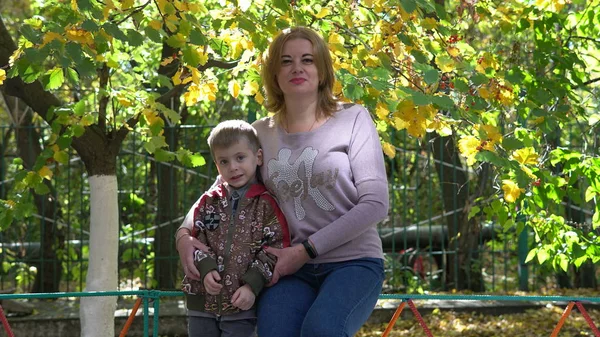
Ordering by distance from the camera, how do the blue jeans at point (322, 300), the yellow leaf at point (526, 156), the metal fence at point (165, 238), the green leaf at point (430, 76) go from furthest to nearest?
1. the metal fence at point (165, 238)
2. the yellow leaf at point (526, 156)
3. the green leaf at point (430, 76)
4. the blue jeans at point (322, 300)

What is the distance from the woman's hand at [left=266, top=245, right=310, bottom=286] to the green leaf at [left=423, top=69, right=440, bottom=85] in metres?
1.15

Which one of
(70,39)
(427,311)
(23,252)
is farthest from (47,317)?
(70,39)

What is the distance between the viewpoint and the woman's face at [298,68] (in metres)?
3.32

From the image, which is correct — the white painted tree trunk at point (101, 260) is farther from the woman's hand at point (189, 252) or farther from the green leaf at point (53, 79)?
the woman's hand at point (189, 252)

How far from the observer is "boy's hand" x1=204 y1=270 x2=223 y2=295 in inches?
123

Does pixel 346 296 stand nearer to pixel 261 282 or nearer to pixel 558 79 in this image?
pixel 261 282

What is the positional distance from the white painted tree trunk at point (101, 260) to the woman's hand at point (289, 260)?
9.55 feet

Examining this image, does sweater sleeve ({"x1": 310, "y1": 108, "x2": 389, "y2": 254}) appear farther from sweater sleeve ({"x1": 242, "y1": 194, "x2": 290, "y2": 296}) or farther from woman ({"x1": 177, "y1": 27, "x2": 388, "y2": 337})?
sweater sleeve ({"x1": 242, "y1": 194, "x2": 290, "y2": 296})

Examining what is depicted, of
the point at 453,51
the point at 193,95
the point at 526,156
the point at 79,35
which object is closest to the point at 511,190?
the point at 526,156

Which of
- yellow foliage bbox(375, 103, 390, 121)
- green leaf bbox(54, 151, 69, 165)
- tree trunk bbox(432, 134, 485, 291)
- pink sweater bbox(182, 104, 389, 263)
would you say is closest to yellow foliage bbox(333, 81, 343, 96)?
yellow foliage bbox(375, 103, 390, 121)

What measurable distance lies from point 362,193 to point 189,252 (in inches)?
24.7

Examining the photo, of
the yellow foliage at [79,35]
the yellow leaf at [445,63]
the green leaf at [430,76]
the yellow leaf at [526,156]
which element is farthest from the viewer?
the yellow leaf at [526,156]

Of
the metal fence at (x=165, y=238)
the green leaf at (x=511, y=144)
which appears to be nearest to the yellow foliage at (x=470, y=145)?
the green leaf at (x=511, y=144)

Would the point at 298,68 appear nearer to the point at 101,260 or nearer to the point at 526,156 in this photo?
the point at 526,156
